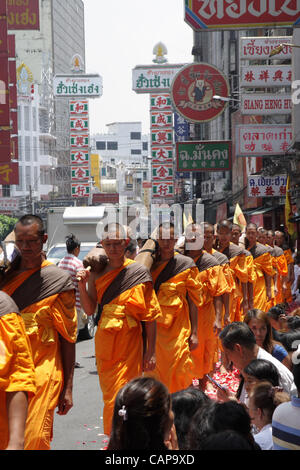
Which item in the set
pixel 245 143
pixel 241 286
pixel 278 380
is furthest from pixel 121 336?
pixel 245 143

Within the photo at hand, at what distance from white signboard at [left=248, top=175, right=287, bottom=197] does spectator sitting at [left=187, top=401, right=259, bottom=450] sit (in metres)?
18.0

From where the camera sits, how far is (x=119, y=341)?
17.1 feet

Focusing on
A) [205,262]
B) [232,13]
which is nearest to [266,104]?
[232,13]

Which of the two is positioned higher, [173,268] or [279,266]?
[173,268]

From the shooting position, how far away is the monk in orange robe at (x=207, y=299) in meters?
7.64

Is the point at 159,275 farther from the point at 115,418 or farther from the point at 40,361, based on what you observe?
the point at 115,418

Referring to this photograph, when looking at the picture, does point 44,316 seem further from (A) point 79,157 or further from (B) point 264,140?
(A) point 79,157

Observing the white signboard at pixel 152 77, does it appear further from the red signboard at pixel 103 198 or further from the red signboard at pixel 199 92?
the red signboard at pixel 103 198

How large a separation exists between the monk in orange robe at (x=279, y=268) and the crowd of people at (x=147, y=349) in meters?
4.88

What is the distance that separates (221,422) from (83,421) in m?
3.79

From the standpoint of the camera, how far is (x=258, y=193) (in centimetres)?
2105

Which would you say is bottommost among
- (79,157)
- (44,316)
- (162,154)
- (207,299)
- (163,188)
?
(207,299)

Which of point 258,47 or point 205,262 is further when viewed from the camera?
point 258,47

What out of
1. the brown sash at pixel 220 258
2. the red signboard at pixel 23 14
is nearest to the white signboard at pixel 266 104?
the brown sash at pixel 220 258
